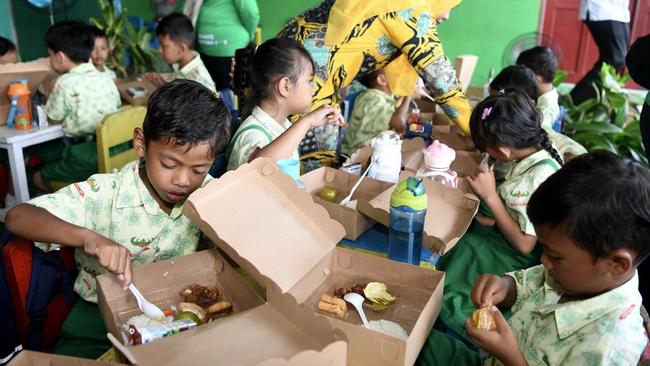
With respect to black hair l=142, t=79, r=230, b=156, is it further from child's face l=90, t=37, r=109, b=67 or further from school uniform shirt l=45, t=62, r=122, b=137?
child's face l=90, t=37, r=109, b=67

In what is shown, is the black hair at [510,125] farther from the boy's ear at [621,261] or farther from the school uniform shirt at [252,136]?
the boy's ear at [621,261]

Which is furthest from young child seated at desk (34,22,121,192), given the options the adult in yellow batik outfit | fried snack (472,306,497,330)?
fried snack (472,306,497,330)

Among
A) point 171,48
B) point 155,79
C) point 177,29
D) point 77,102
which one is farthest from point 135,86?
point 77,102

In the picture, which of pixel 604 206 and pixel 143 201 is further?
pixel 143 201

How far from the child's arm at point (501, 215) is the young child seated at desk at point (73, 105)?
2.05m

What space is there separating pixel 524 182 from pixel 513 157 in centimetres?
16

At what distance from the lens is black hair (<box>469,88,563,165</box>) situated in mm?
1787

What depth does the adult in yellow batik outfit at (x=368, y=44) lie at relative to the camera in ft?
7.22

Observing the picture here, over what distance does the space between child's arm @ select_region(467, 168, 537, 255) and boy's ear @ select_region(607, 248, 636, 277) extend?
2.16ft

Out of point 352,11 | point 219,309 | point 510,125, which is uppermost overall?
point 352,11

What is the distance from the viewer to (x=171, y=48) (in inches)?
147

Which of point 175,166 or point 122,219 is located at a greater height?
point 175,166

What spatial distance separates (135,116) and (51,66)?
3.63 feet

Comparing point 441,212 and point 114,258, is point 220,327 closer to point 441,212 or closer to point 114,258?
point 114,258
